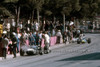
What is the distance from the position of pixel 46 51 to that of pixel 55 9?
1032 inches

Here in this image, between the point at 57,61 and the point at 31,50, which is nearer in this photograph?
the point at 57,61

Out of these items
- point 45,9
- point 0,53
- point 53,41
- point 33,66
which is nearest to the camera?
point 33,66

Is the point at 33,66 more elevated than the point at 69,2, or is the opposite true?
the point at 69,2

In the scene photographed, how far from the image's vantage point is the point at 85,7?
63.9 metres

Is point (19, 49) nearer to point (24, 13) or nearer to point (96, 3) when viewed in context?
point (24, 13)

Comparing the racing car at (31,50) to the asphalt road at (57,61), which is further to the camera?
the racing car at (31,50)

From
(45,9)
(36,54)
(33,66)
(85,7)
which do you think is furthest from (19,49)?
(85,7)

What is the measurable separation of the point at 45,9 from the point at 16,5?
35.7 feet

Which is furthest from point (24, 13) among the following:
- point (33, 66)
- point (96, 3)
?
point (33, 66)

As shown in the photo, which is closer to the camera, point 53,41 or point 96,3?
point 53,41

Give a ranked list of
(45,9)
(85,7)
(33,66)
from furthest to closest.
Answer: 1. (85,7)
2. (45,9)
3. (33,66)

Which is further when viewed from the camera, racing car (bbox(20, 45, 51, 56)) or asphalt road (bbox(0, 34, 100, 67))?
racing car (bbox(20, 45, 51, 56))

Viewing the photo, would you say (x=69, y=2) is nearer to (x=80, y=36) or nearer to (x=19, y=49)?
(x=80, y=36)

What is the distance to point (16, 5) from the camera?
42.6 metres
